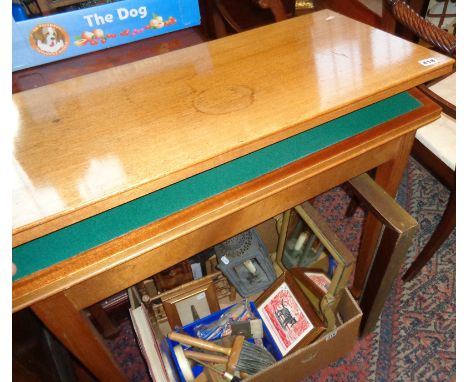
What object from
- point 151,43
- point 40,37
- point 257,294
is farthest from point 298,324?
point 40,37

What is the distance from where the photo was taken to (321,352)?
3.45 feet

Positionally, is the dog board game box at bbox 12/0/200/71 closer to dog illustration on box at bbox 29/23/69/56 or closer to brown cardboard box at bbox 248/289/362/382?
dog illustration on box at bbox 29/23/69/56

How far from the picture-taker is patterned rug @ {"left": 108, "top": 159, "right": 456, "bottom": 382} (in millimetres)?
1156

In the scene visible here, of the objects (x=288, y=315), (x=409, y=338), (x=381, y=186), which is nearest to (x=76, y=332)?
(x=288, y=315)

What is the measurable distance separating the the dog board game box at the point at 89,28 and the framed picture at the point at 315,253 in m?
0.66

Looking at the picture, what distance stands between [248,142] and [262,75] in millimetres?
250

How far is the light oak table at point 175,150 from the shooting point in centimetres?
62

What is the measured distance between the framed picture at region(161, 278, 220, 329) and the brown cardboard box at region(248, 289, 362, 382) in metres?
0.31

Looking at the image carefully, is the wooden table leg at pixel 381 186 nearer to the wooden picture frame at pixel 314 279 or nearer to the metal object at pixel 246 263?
the wooden picture frame at pixel 314 279

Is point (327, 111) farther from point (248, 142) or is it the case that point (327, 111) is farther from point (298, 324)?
point (298, 324)

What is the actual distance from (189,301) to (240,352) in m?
0.24

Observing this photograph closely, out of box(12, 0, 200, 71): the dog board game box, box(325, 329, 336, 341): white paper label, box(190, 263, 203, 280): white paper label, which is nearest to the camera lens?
box(12, 0, 200, 71): the dog board game box

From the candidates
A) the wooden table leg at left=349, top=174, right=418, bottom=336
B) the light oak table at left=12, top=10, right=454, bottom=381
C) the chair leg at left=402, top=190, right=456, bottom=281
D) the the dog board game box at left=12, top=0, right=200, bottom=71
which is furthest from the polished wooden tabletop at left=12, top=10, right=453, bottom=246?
the chair leg at left=402, top=190, right=456, bottom=281

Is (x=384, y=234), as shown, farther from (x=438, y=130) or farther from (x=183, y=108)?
(x=183, y=108)
